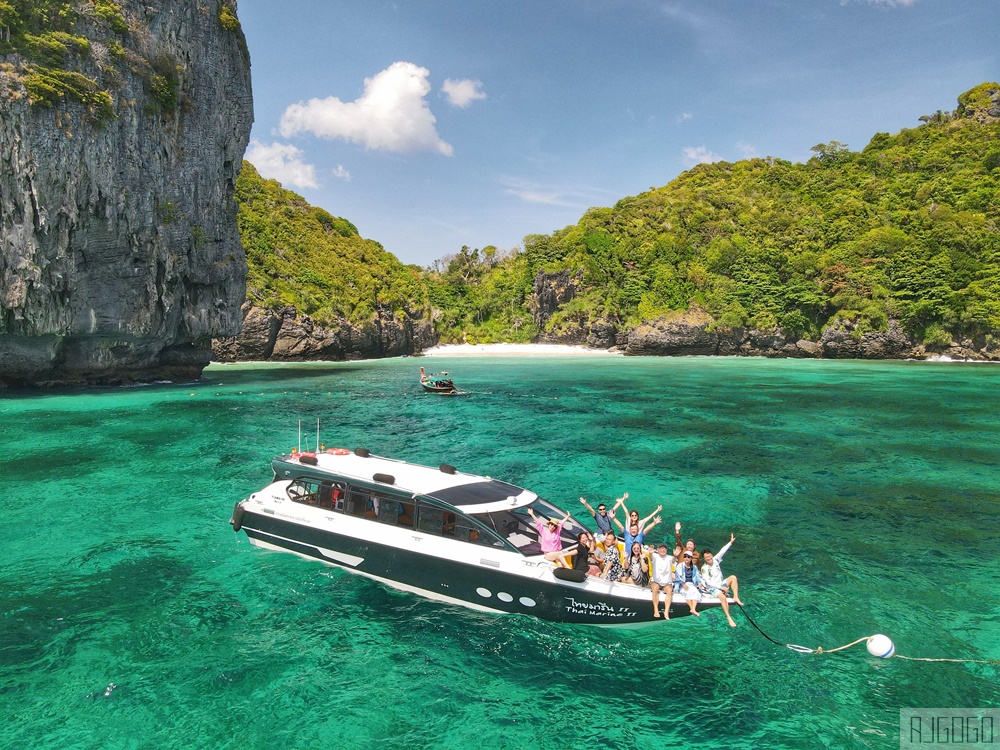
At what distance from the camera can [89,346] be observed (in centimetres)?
4219

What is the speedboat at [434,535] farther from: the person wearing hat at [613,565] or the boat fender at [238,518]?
the person wearing hat at [613,565]

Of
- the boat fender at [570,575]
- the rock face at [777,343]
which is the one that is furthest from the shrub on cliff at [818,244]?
the boat fender at [570,575]

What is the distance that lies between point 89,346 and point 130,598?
3962 centimetres

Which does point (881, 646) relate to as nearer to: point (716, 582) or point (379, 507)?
point (716, 582)

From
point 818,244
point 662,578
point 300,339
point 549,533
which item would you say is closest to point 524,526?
point 549,533

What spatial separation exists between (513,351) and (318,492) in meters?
96.9

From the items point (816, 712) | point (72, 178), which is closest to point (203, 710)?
point (816, 712)

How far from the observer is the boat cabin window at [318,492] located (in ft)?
42.9

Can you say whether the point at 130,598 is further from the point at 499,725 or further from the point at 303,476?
the point at 499,725

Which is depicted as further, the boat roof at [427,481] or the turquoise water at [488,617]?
the boat roof at [427,481]

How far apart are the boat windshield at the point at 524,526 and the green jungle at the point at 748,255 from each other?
247ft

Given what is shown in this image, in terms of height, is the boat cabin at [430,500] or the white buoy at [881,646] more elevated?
the boat cabin at [430,500]

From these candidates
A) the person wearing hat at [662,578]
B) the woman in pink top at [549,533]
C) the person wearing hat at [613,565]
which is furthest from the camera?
the woman in pink top at [549,533]

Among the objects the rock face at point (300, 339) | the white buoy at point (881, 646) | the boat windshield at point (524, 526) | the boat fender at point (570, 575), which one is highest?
the rock face at point (300, 339)
